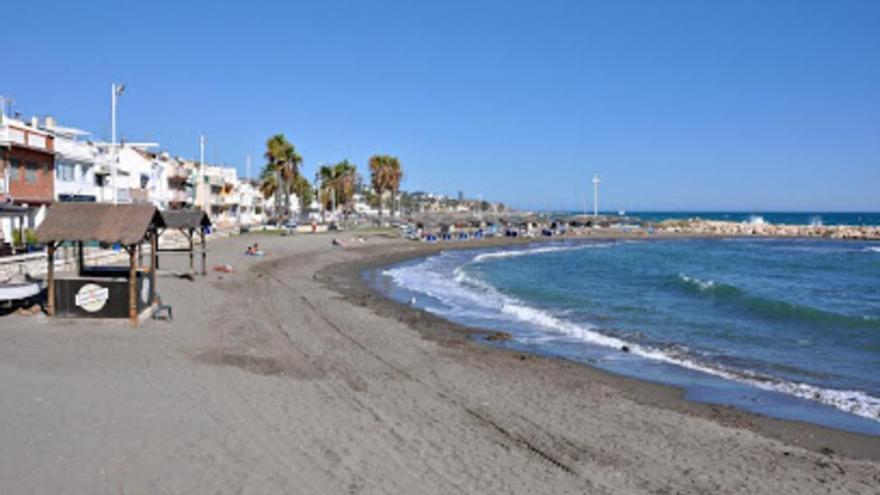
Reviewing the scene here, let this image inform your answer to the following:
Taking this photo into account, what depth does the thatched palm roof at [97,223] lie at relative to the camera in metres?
16.0

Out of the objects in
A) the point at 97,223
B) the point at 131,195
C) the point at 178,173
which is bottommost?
the point at 97,223

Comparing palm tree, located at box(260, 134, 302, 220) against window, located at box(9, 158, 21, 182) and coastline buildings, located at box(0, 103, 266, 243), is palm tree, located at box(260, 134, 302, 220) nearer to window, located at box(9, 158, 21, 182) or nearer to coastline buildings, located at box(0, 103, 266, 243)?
coastline buildings, located at box(0, 103, 266, 243)

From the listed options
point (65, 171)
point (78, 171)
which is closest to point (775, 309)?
point (65, 171)

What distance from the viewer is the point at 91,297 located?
16594 mm

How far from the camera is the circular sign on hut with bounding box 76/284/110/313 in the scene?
16578 millimetres

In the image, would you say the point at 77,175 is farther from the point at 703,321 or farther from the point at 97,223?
the point at 703,321

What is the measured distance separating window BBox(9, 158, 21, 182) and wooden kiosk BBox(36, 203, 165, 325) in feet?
56.4

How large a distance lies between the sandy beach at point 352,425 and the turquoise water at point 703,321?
1.71 meters

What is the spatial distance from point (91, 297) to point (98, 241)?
148 cm

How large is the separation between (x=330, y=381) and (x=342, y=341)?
15.8 feet

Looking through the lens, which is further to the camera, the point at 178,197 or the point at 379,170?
the point at 379,170

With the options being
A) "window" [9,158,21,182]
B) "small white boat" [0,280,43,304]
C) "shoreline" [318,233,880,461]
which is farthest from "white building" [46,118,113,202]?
"small white boat" [0,280,43,304]

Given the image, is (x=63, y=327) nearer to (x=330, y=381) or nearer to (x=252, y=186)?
(x=330, y=381)

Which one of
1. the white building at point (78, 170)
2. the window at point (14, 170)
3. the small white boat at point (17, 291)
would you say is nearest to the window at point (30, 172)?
the window at point (14, 170)
